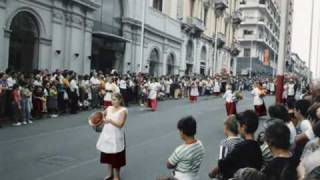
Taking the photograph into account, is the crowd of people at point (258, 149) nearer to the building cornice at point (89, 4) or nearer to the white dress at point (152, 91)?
the white dress at point (152, 91)

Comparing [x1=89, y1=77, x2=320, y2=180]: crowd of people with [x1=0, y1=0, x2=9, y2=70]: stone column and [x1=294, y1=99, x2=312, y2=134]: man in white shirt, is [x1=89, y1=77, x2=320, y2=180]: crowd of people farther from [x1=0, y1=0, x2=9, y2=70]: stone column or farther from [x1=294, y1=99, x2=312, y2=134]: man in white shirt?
[x1=0, y1=0, x2=9, y2=70]: stone column

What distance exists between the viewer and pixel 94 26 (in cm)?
3062

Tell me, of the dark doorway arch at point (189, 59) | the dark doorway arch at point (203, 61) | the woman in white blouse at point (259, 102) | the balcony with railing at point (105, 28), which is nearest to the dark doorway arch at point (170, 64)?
the dark doorway arch at point (189, 59)

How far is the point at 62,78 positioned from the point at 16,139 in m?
6.71

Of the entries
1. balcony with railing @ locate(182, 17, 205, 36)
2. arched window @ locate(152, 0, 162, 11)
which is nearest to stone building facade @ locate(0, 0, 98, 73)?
arched window @ locate(152, 0, 162, 11)


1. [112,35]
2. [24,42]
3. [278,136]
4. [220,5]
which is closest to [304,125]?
[278,136]

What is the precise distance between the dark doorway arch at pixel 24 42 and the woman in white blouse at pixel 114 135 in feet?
47.6

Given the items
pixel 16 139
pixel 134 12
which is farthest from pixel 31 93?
pixel 134 12

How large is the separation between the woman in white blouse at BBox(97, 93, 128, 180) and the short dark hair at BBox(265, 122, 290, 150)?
4379mm

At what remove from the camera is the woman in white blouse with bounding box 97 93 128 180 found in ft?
29.1

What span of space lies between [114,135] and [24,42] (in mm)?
16108

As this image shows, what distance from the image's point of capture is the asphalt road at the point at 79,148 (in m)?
9.88

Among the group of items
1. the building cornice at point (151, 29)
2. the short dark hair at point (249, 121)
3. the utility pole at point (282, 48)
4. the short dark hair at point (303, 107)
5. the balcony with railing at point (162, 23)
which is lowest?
the short dark hair at point (249, 121)

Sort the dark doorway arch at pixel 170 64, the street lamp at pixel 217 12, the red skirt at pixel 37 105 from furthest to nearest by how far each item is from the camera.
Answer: the street lamp at pixel 217 12 < the dark doorway arch at pixel 170 64 < the red skirt at pixel 37 105
